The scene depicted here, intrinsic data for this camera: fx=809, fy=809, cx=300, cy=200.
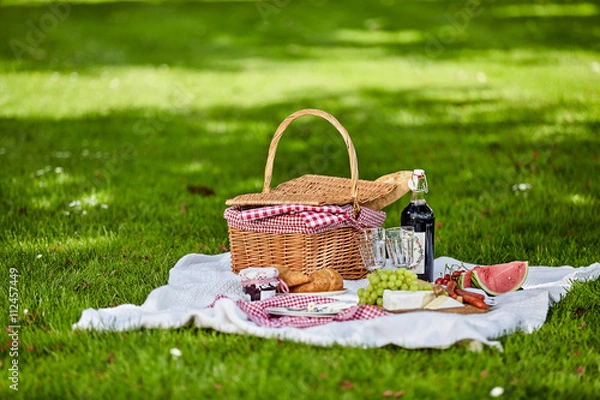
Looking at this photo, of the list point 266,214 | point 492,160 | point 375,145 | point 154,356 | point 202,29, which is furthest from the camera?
point 202,29

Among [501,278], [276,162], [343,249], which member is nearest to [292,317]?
[343,249]

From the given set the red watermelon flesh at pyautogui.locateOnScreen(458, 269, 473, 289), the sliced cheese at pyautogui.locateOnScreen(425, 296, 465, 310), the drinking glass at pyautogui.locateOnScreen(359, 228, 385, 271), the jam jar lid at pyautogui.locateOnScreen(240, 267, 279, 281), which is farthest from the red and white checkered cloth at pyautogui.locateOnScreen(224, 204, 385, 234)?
the sliced cheese at pyautogui.locateOnScreen(425, 296, 465, 310)

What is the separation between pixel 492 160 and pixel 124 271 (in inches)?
154

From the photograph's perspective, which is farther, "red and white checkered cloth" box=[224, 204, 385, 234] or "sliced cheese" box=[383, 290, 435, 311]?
"red and white checkered cloth" box=[224, 204, 385, 234]

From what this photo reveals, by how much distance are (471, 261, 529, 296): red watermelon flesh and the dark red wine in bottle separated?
258 mm

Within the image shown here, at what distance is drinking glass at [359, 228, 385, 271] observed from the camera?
4418 mm

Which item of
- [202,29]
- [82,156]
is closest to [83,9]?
[202,29]

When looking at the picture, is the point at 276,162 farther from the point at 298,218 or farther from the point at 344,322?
the point at 344,322

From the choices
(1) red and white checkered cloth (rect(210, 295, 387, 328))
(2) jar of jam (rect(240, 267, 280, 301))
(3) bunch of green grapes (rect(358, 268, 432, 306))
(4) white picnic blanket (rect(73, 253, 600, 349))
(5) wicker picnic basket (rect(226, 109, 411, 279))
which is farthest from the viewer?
(5) wicker picnic basket (rect(226, 109, 411, 279))

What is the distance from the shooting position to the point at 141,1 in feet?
64.2

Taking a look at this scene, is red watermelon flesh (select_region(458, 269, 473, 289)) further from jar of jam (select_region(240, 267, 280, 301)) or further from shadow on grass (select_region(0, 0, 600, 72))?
shadow on grass (select_region(0, 0, 600, 72))

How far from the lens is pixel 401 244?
4395mm

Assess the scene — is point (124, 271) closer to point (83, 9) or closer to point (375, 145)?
point (375, 145)

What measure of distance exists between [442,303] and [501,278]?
53cm
